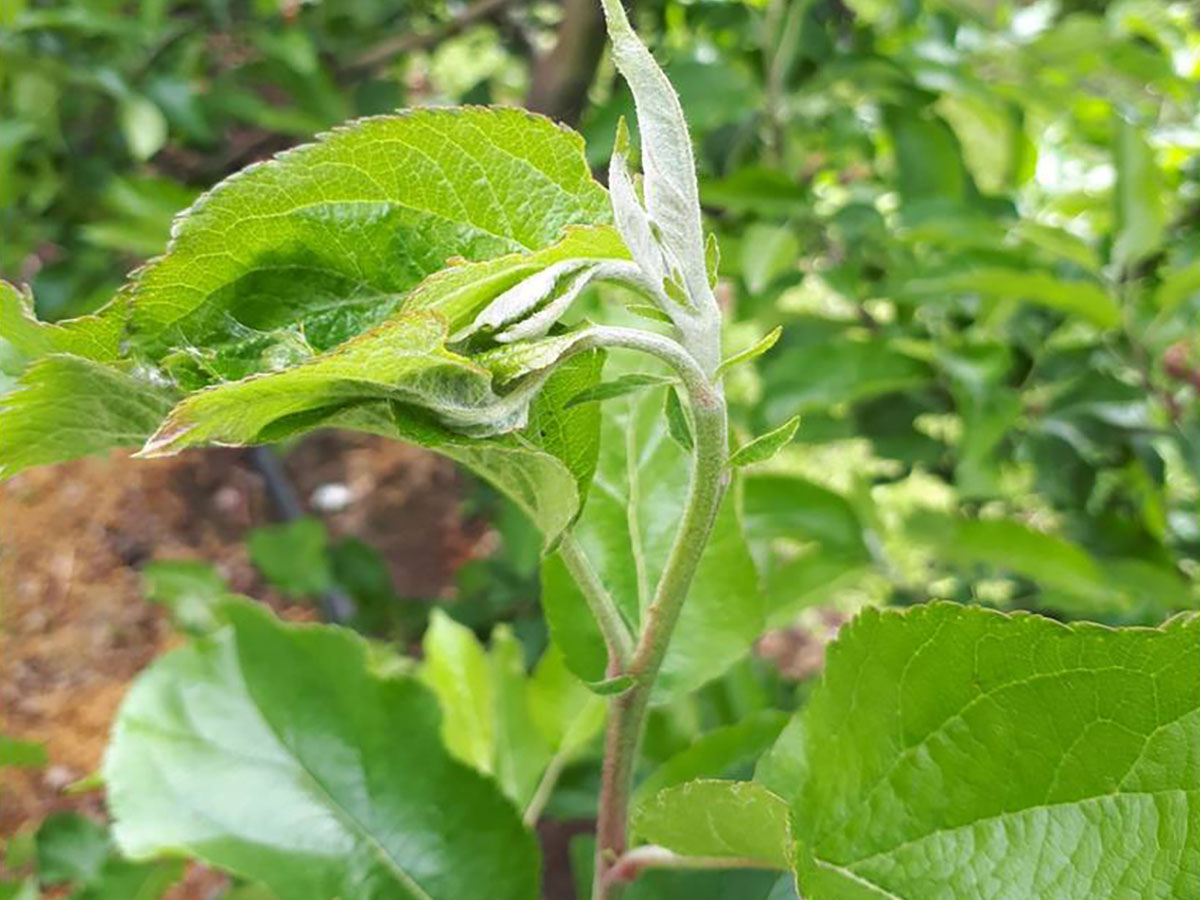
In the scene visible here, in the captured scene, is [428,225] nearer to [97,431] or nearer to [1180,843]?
[97,431]

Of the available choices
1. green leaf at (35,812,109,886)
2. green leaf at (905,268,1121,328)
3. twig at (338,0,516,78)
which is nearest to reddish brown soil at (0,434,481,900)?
twig at (338,0,516,78)

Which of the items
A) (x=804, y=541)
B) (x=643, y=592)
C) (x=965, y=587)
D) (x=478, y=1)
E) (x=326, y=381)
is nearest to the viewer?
(x=326, y=381)

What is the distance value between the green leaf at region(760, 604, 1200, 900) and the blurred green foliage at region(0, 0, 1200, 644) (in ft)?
1.52

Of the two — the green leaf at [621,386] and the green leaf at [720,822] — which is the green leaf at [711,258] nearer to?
the green leaf at [621,386]

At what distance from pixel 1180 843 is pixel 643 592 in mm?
199

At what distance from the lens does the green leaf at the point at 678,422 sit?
35 cm

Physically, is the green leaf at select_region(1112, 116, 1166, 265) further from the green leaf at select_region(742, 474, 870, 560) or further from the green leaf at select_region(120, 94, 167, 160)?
the green leaf at select_region(120, 94, 167, 160)

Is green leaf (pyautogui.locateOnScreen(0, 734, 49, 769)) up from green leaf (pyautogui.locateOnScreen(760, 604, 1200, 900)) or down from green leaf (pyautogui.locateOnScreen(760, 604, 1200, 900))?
down

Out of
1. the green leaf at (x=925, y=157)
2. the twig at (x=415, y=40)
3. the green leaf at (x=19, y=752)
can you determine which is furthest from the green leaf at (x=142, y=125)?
the green leaf at (x=925, y=157)

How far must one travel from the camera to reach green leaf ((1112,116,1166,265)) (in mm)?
929

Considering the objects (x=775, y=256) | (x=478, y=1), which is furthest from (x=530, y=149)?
(x=478, y=1)

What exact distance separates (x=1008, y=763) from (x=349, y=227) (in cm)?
25

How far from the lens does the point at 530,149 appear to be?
33cm

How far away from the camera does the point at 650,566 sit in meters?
0.47
